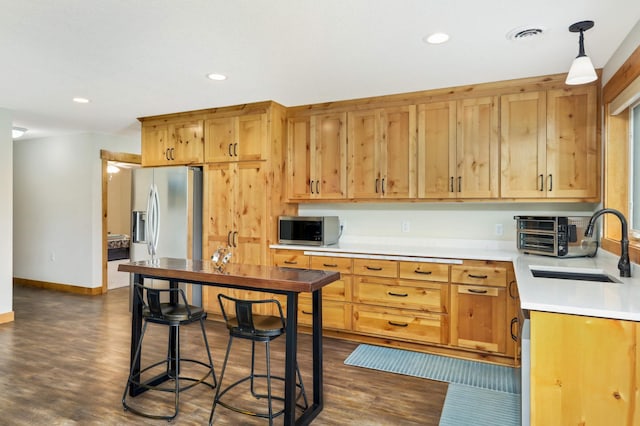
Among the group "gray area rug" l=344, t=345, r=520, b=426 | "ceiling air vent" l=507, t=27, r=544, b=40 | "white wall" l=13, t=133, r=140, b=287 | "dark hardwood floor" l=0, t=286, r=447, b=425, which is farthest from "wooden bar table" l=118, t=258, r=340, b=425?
"white wall" l=13, t=133, r=140, b=287

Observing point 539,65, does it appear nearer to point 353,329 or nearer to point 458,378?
point 458,378

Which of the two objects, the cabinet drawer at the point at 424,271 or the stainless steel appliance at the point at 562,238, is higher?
the stainless steel appliance at the point at 562,238

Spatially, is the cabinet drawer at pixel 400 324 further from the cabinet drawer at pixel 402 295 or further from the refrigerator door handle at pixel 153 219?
the refrigerator door handle at pixel 153 219

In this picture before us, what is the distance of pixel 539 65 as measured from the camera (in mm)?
3051

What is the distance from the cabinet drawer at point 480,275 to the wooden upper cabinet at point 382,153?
0.81 meters

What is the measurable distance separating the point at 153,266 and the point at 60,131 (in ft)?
13.9

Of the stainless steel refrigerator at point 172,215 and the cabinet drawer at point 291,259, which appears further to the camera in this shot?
the stainless steel refrigerator at point 172,215

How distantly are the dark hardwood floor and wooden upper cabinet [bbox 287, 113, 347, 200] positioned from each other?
4.73 ft

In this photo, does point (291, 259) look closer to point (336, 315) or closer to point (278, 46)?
point (336, 315)

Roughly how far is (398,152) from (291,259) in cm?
144

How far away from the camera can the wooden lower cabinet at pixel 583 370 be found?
1.44 meters

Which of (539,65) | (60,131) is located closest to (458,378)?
(539,65)

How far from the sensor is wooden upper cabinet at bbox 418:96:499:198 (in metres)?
3.54

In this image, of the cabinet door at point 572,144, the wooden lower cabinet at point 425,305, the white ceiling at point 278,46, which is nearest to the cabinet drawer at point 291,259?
the wooden lower cabinet at point 425,305
